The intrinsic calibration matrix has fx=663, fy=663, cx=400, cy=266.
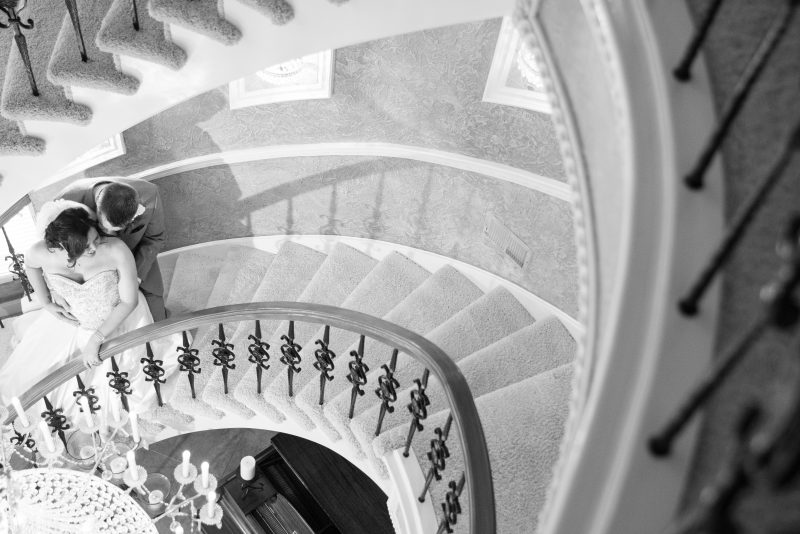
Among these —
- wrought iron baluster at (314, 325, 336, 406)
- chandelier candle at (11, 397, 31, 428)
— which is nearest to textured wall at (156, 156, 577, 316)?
wrought iron baluster at (314, 325, 336, 406)

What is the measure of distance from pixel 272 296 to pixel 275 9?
9.20 ft

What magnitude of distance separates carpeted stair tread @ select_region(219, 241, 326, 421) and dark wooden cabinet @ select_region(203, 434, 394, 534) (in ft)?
2.32

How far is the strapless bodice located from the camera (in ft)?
14.3

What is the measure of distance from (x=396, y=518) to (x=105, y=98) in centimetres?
260

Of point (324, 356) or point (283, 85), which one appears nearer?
point (324, 356)

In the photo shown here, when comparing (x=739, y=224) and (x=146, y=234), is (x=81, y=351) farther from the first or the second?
(x=739, y=224)

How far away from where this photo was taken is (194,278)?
5.76 meters

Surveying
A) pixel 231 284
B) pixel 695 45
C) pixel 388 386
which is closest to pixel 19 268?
pixel 231 284

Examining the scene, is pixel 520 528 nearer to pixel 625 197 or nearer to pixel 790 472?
pixel 625 197

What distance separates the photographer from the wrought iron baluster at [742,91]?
1125mm

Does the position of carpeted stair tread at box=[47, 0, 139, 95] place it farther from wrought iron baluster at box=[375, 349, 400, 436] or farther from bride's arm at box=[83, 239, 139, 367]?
wrought iron baluster at box=[375, 349, 400, 436]

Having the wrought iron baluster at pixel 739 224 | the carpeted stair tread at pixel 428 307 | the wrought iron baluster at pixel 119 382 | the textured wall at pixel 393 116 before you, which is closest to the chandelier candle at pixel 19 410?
the wrought iron baluster at pixel 119 382

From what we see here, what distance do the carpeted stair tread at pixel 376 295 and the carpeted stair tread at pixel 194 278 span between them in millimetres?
1246

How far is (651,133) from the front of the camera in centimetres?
153
